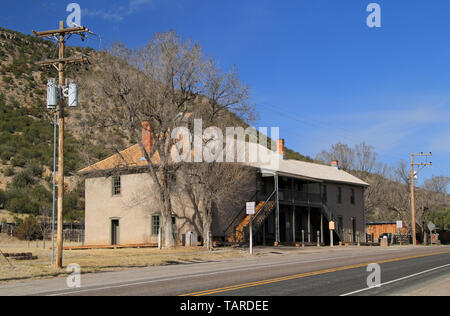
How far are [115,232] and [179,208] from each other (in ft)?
19.8

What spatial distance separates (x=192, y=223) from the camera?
1363 inches

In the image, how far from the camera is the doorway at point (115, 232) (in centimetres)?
3744

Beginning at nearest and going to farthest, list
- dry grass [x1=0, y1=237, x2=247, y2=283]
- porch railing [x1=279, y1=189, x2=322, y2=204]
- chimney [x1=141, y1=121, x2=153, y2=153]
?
dry grass [x1=0, y1=237, x2=247, y2=283] → chimney [x1=141, y1=121, x2=153, y2=153] → porch railing [x1=279, y1=189, x2=322, y2=204]

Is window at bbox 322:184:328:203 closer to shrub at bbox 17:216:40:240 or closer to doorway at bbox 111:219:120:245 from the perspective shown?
doorway at bbox 111:219:120:245

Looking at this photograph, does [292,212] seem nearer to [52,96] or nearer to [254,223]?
[254,223]

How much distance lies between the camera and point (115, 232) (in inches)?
1485

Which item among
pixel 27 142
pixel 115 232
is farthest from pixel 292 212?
pixel 27 142

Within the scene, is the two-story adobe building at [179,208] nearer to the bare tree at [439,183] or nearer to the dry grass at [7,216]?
the dry grass at [7,216]

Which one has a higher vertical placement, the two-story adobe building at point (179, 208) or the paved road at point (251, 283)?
the two-story adobe building at point (179, 208)

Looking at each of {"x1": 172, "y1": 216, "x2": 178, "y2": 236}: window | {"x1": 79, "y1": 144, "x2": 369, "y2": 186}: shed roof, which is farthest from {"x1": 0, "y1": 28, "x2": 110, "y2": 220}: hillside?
{"x1": 172, "y1": 216, "x2": 178, "y2": 236}: window

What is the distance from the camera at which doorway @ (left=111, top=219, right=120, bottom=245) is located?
37438mm

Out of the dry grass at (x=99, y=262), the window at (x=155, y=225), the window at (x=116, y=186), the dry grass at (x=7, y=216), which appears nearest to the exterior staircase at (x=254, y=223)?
the window at (x=155, y=225)

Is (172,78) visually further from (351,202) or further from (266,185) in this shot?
(351,202)

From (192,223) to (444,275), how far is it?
21.4 metres
